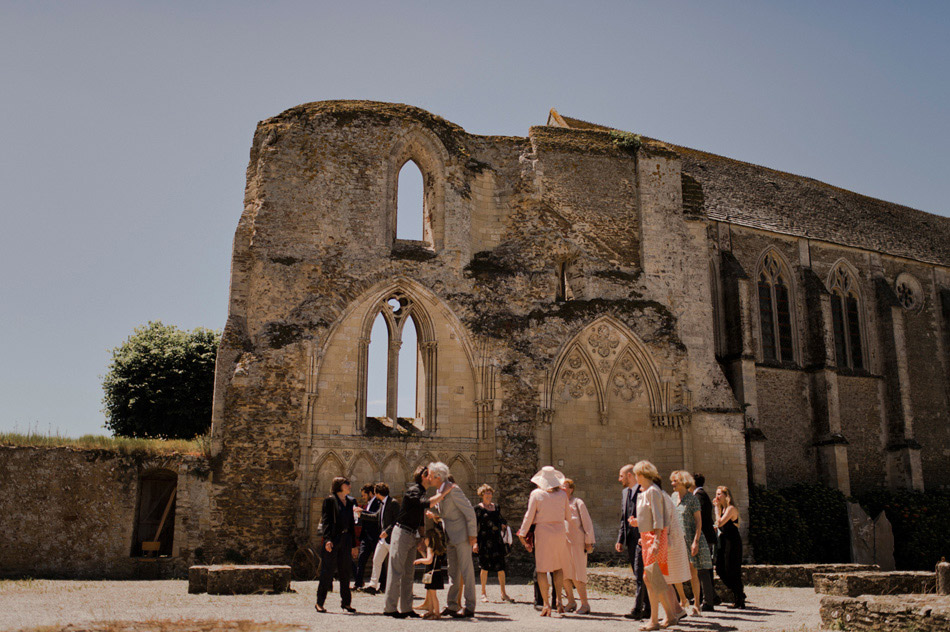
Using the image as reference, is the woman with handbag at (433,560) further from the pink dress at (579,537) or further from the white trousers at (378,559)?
the white trousers at (378,559)

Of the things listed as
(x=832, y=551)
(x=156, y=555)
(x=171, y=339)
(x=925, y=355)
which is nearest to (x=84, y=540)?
(x=156, y=555)

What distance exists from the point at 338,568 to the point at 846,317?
2115cm

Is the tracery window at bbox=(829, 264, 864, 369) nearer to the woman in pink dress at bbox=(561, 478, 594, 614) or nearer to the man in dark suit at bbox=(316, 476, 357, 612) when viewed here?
the woman in pink dress at bbox=(561, 478, 594, 614)

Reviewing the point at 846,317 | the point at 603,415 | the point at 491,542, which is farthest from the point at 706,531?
the point at 846,317

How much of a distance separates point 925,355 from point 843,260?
4521 mm

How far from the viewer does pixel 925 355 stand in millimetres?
26141

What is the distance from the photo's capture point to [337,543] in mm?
8828

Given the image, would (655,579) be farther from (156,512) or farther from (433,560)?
(156,512)

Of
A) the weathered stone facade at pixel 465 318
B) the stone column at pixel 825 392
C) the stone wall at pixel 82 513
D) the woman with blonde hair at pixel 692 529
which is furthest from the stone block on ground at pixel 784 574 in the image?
the stone column at pixel 825 392

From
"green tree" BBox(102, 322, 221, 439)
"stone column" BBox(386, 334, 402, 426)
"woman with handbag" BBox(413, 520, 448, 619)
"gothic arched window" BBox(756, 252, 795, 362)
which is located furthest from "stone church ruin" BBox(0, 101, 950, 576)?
"green tree" BBox(102, 322, 221, 439)

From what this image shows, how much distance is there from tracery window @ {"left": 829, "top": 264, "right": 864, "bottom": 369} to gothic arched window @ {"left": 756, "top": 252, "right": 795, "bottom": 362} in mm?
1904

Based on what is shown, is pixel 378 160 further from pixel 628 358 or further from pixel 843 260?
pixel 843 260

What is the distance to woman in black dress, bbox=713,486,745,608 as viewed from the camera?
921cm

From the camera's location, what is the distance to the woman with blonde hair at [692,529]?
8633 mm
